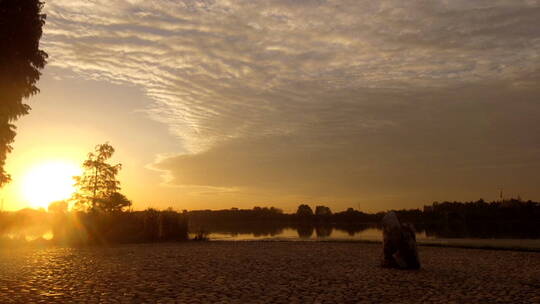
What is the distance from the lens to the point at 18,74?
970 inches

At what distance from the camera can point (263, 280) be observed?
1331 cm

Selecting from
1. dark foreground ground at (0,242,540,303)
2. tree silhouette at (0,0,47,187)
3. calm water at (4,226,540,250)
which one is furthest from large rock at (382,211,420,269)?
tree silhouette at (0,0,47,187)

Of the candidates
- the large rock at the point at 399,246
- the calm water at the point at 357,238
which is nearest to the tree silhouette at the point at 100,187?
the calm water at the point at 357,238

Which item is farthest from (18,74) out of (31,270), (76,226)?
(31,270)

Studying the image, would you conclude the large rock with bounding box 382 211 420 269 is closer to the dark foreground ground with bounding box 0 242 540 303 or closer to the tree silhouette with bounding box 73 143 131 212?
the dark foreground ground with bounding box 0 242 540 303

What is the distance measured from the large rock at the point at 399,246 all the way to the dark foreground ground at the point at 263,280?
0.65m

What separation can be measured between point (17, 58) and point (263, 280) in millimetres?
19453

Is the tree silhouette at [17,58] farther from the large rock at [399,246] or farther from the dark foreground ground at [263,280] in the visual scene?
the large rock at [399,246]

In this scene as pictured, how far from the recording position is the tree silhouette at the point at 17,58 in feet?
78.7

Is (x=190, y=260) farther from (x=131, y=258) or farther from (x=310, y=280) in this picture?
(x=310, y=280)

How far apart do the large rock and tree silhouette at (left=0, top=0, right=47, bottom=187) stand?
20.6 metres

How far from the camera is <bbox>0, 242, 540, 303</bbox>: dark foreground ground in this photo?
10570 mm

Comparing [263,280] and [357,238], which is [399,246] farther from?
[357,238]

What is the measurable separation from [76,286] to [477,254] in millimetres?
17508
